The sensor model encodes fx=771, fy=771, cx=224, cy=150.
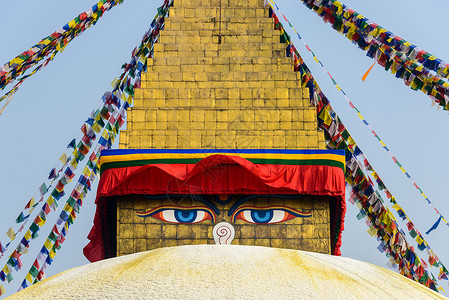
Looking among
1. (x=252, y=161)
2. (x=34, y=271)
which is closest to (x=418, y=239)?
(x=252, y=161)

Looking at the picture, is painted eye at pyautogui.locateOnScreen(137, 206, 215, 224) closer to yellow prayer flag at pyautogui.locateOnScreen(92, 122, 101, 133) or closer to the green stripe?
the green stripe

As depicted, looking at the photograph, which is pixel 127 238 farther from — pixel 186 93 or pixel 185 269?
pixel 185 269

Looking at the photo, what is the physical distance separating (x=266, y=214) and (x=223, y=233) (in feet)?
2.28

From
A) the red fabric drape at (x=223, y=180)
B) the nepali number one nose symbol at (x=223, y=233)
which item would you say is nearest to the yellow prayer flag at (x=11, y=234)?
the red fabric drape at (x=223, y=180)

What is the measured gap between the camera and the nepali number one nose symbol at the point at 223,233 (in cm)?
1077

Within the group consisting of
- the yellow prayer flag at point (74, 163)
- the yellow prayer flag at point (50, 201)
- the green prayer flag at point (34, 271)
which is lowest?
the green prayer flag at point (34, 271)

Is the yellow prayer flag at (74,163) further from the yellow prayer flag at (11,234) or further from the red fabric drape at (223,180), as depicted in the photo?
the red fabric drape at (223,180)

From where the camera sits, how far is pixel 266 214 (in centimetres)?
1100

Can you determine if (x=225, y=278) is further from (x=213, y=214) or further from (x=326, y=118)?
(x=326, y=118)

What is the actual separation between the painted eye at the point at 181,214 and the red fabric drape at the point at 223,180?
0.30 m

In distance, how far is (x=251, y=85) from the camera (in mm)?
11953

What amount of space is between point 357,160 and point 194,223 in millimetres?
3572

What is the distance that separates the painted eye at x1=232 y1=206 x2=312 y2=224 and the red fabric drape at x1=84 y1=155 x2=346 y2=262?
29 cm

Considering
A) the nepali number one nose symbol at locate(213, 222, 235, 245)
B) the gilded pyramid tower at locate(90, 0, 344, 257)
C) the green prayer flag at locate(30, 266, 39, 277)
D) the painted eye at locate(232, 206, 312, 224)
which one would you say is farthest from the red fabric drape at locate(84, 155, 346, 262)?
the green prayer flag at locate(30, 266, 39, 277)
